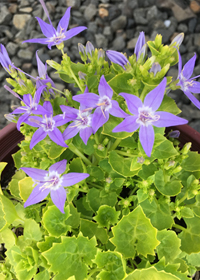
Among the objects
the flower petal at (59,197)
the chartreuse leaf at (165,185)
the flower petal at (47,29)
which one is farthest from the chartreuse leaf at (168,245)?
the flower petal at (47,29)

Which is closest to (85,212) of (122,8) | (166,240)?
(166,240)

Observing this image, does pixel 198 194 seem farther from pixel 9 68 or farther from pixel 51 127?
pixel 9 68

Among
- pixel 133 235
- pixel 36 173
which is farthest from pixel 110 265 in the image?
pixel 36 173

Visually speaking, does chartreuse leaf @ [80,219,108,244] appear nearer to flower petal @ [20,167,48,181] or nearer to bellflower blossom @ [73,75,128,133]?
flower petal @ [20,167,48,181]

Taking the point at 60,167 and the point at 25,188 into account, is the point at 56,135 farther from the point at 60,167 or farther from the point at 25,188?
the point at 25,188

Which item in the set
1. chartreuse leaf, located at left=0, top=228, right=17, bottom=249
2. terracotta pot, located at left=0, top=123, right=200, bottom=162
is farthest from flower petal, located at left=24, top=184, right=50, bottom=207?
terracotta pot, located at left=0, top=123, right=200, bottom=162

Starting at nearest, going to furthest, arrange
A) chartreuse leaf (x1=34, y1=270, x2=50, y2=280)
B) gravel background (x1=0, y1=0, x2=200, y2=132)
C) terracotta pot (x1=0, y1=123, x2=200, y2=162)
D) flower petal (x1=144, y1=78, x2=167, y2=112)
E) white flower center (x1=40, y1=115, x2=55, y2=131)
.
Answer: flower petal (x1=144, y1=78, x2=167, y2=112) → white flower center (x1=40, y1=115, x2=55, y2=131) → chartreuse leaf (x1=34, y1=270, x2=50, y2=280) → terracotta pot (x1=0, y1=123, x2=200, y2=162) → gravel background (x1=0, y1=0, x2=200, y2=132)
